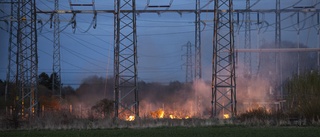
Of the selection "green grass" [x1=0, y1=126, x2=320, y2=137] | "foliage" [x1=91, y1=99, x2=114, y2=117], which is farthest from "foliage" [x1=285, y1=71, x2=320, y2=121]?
"foliage" [x1=91, y1=99, x2=114, y2=117]

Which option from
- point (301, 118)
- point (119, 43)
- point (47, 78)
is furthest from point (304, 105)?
point (47, 78)

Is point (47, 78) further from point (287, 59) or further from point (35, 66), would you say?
point (35, 66)

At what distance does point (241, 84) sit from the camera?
5097 cm

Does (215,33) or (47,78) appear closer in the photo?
(215,33)

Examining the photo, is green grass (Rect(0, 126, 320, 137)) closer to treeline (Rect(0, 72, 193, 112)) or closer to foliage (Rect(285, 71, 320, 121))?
foliage (Rect(285, 71, 320, 121))

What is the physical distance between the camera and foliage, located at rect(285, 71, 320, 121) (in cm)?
2688

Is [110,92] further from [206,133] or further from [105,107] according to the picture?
[206,133]

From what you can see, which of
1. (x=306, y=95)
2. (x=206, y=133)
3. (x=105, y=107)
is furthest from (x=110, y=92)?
(x=206, y=133)

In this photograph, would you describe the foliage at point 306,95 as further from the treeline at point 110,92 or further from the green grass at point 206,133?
the treeline at point 110,92

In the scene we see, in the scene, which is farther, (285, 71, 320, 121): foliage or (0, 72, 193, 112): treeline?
(0, 72, 193, 112): treeline

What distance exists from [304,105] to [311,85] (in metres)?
2.30

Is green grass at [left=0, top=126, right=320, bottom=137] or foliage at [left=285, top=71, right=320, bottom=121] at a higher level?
foliage at [left=285, top=71, right=320, bottom=121]

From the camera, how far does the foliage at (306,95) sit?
2688 centimetres

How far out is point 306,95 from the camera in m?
29.0
